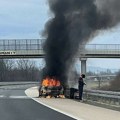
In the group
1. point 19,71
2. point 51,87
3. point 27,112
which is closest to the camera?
point 27,112

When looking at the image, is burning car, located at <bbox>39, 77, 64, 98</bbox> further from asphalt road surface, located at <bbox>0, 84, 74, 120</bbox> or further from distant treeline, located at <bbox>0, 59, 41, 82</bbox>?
distant treeline, located at <bbox>0, 59, 41, 82</bbox>

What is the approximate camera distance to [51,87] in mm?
35531

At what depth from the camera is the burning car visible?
35.6 metres

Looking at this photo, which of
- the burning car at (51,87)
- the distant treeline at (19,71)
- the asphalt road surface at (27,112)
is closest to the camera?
the asphalt road surface at (27,112)

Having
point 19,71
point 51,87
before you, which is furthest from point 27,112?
point 19,71

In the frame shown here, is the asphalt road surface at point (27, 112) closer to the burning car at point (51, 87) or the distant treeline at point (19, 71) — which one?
the burning car at point (51, 87)

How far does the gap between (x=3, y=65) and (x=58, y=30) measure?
125 meters

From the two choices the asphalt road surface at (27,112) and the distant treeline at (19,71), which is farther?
the distant treeline at (19,71)

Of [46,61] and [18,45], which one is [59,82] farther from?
[18,45]

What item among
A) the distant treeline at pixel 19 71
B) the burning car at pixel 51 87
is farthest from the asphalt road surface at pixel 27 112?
the distant treeline at pixel 19 71

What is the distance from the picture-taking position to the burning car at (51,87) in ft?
117

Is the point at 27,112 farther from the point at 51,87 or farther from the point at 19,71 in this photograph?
the point at 19,71

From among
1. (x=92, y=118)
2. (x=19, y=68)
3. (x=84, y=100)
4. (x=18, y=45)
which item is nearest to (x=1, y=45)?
(x=18, y=45)

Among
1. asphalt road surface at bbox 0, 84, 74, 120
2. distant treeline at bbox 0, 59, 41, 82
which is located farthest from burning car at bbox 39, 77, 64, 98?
distant treeline at bbox 0, 59, 41, 82
